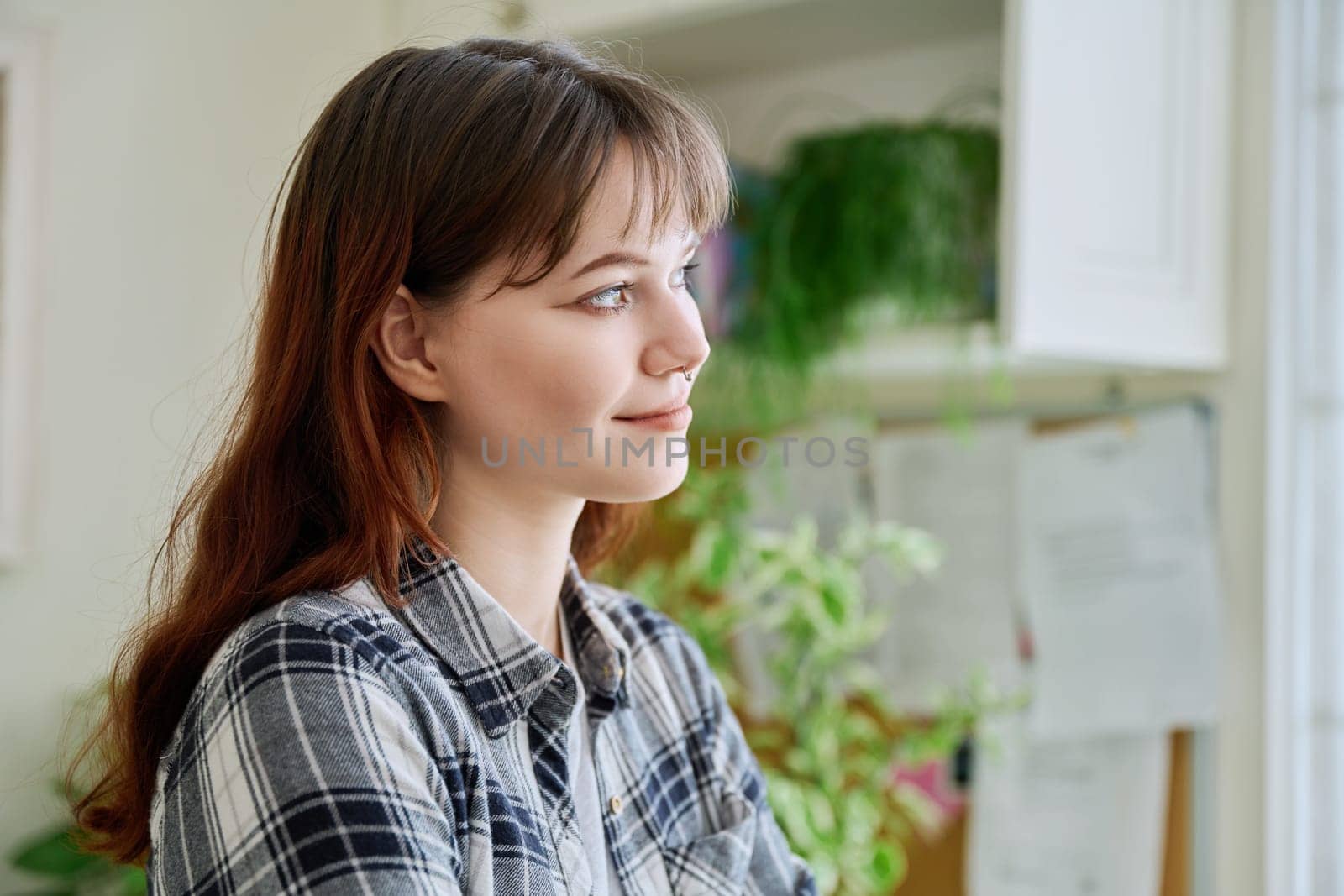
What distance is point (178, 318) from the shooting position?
178cm

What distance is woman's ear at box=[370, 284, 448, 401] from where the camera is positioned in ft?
2.40

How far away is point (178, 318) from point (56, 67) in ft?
1.15

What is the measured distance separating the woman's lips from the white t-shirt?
0.16 meters

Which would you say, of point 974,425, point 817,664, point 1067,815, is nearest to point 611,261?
point 817,664

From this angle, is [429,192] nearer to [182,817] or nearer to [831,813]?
[182,817]

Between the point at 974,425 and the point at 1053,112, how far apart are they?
464mm

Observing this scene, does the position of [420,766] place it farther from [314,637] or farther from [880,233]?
[880,233]

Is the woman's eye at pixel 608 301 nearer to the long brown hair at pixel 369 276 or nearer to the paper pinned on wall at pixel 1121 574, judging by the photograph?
the long brown hair at pixel 369 276

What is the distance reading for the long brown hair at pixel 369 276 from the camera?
702 millimetres

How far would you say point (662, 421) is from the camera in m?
0.75

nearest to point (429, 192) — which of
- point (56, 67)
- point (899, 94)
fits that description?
point (899, 94)

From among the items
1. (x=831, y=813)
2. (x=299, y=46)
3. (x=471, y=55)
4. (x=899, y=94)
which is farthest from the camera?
(x=299, y=46)

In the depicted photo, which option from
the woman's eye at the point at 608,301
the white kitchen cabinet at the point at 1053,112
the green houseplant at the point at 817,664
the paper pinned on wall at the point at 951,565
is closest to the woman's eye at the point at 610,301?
the woman's eye at the point at 608,301

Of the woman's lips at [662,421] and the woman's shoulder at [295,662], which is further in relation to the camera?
the woman's lips at [662,421]
